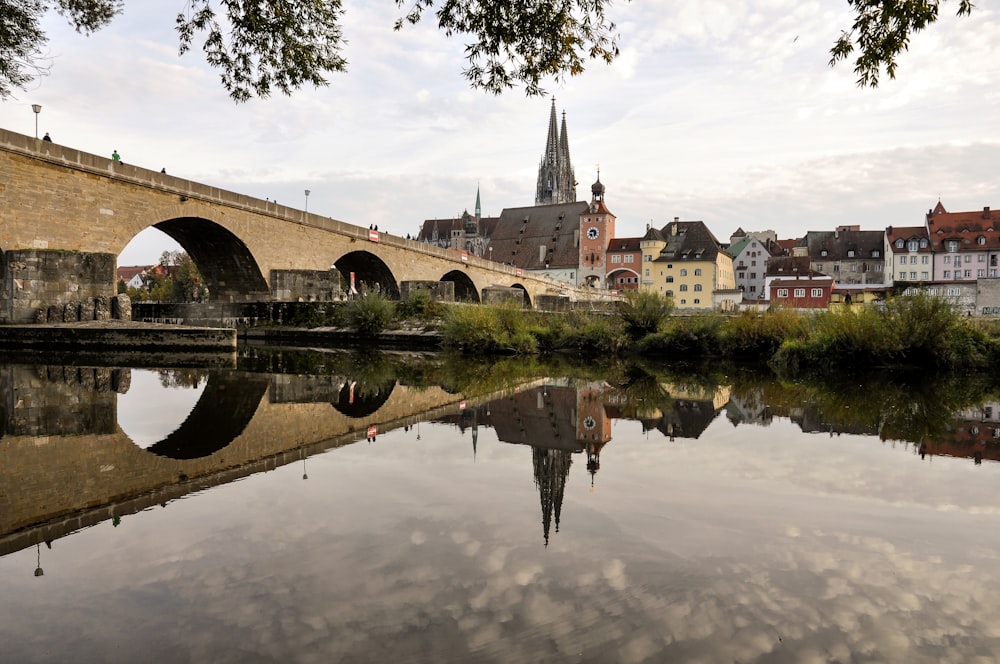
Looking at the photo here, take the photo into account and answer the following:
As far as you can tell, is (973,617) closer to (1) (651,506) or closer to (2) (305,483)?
(1) (651,506)

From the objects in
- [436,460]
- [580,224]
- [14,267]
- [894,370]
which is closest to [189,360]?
[14,267]

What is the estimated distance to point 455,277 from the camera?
148ft

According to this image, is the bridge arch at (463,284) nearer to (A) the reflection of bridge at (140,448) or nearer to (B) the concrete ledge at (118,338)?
(B) the concrete ledge at (118,338)

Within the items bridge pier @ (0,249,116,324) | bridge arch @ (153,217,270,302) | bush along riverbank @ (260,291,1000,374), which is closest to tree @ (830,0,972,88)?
bush along riverbank @ (260,291,1000,374)

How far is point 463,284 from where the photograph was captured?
47.5m

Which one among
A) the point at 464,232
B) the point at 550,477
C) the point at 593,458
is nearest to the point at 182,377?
the point at 593,458

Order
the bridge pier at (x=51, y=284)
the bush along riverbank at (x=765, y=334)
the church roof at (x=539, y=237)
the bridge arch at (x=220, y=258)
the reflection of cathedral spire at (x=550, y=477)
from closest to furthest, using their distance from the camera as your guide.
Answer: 1. the reflection of cathedral spire at (x=550, y=477)
2. the bush along riverbank at (x=765, y=334)
3. the bridge pier at (x=51, y=284)
4. the bridge arch at (x=220, y=258)
5. the church roof at (x=539, y=237)

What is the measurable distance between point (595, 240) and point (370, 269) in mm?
51037

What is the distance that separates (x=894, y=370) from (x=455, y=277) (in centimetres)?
3491

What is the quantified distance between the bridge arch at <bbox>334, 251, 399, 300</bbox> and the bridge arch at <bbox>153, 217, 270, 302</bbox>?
20.7 feet

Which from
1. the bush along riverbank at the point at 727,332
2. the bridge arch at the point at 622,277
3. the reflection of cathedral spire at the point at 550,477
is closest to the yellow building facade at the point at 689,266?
the bridge arch at the point at 622,277

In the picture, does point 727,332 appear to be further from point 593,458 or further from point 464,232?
point 464,232

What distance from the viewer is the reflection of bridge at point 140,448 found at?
3381mm

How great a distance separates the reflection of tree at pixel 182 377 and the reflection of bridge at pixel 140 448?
1.13 ft
